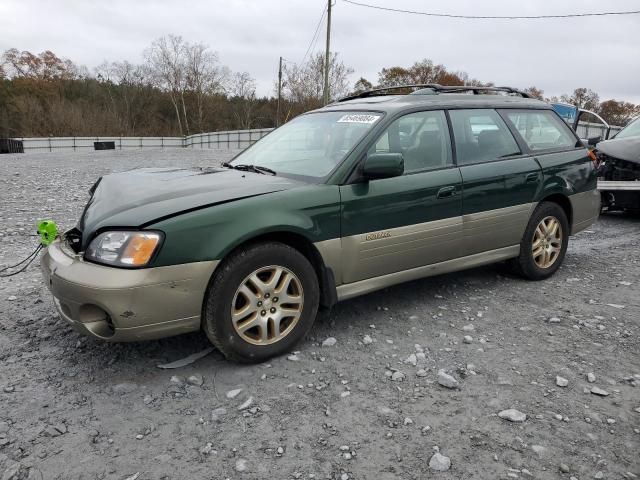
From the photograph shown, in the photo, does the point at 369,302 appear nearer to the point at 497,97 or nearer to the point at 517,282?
the point at 517,282

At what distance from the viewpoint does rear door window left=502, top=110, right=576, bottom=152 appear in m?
4.63

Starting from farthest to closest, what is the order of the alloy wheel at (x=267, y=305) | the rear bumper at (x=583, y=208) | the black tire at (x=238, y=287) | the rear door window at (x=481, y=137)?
the rear bumper at (x=583, y=208)
the rear door window at (x=481, y=137)
the alloy wheel at (x=267, y=305)
the black tire at (x=238, y=287)

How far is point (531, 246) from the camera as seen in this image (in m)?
4.65

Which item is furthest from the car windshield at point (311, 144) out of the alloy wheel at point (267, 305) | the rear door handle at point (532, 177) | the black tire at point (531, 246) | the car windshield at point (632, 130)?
the car windshield at point (632, 130)

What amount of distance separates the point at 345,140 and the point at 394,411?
1.94 m

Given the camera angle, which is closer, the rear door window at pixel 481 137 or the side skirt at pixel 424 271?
the side skirt at pixel 424 271

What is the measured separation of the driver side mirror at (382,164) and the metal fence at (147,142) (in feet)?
96.5

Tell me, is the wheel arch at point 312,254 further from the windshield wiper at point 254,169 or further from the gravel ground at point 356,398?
the windshield wiper at point 254,169

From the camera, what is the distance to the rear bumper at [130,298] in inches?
105

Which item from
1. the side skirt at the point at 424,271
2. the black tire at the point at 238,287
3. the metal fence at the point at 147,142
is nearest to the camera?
the black tire at the point at 238,287

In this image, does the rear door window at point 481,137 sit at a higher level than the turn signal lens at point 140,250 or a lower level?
higher

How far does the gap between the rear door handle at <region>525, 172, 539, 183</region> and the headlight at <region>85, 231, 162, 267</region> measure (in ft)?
10.6

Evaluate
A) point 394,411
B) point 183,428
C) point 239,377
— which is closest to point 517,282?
point 394,411

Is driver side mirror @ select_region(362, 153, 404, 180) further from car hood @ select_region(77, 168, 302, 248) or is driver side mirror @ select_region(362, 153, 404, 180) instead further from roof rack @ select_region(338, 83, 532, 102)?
roof rack @ select_region(338, 83, 532, 102)
